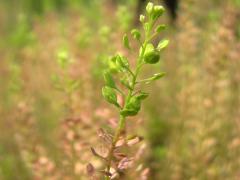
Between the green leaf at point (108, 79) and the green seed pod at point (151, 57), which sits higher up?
the green seed pod at point (151, 57)

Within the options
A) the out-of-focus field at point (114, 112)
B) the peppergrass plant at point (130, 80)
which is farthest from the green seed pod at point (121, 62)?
the out-of-focus field at point (114, 112)

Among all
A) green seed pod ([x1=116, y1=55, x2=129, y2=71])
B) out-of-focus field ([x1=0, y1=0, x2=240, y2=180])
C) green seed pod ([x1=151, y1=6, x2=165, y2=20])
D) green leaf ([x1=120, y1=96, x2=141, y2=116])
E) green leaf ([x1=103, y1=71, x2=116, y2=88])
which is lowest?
out-of-focus field ([x1=0, y1=0, x2=240, y2=180])

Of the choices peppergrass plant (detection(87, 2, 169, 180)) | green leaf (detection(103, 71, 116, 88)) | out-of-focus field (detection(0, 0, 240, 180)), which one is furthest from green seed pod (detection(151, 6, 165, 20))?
out-of-focus field (detection(0, 0, 240, 180))

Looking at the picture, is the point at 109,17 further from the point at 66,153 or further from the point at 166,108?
the point at 66,153

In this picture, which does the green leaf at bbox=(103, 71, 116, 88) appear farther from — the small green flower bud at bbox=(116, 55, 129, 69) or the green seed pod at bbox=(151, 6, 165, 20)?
the green seed pod at bbox=(151, 6, 165, 20)

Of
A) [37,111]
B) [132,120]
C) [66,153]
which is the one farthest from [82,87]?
[37,111]

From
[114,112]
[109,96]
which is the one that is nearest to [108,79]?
[109,96]

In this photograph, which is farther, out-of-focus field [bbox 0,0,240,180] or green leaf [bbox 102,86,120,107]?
out-of-focus field [bbox 0,0,240,180]

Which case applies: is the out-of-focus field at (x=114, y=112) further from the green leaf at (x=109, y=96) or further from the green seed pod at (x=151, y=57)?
the green seed pod at (x=151, y=57)
